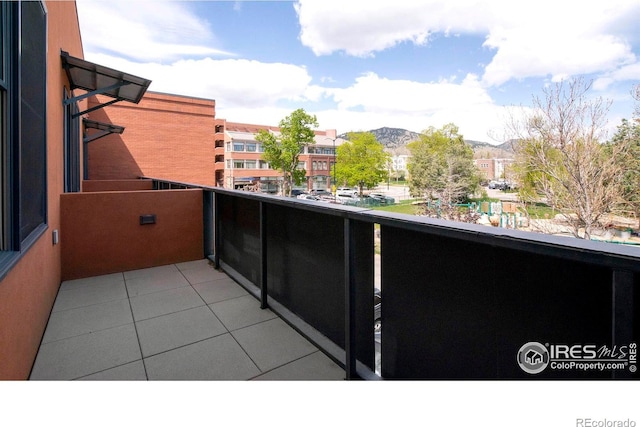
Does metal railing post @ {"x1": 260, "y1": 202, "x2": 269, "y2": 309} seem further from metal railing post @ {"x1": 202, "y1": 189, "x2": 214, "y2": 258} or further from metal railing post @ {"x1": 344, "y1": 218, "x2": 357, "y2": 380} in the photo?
metal railing post @ {"x1": 202, "y1": 189, "x2": 214, "y2": 258}

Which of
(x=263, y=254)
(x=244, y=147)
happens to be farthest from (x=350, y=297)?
(x=244, y=147)

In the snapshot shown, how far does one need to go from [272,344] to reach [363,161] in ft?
139

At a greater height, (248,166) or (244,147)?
(244,147)

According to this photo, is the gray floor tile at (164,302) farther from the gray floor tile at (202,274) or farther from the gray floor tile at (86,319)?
the gray floor tile at (202,274)

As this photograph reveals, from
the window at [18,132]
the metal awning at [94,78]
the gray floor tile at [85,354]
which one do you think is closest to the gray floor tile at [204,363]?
the gray floor tile at [85,354]

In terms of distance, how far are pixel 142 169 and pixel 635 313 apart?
21.3 metres

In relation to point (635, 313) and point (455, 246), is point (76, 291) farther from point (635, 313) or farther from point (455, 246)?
point (635, 313)

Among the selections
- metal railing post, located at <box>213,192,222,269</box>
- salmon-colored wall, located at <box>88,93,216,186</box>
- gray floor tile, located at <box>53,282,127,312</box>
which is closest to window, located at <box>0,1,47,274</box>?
gray floor tile, located at <box>53,282,127,312</box>

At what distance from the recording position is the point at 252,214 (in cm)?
347

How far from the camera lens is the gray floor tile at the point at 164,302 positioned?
3021 millimetres

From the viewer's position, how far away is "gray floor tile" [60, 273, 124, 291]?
150 inches

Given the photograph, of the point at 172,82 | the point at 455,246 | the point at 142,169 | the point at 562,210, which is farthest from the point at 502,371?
the point at 172,82

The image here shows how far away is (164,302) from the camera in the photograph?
10.7ft

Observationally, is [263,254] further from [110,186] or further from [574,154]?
[574,154]
